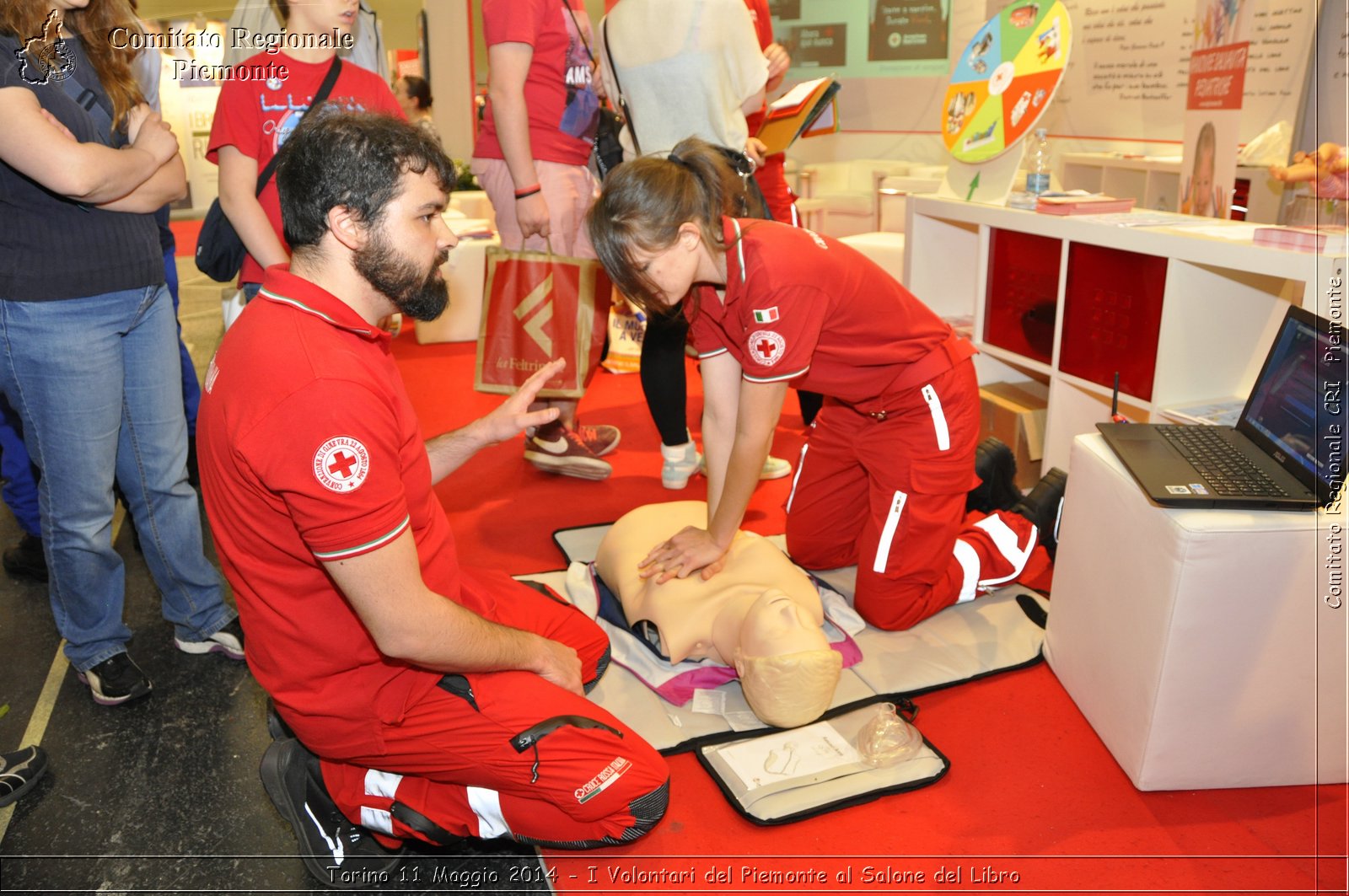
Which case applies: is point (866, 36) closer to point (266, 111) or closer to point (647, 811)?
point (266, 111)

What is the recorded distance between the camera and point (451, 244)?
157cm

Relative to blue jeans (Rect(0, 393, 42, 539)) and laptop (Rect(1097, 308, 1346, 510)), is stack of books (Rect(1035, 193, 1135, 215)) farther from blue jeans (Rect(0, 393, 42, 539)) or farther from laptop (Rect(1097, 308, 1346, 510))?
blue jeans (Rect(0, 393, 42, 539))

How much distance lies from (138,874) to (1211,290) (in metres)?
2.75

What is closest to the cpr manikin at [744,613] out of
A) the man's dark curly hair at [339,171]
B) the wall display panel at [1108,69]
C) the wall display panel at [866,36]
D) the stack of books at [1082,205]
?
the man's dark curly hair at [339,171]

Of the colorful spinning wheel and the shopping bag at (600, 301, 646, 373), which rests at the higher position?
the colorful spinning wheel

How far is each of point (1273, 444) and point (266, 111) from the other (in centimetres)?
225

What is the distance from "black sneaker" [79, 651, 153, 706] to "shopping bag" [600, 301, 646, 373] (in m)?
2.79

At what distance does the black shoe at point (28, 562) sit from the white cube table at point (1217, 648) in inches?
109

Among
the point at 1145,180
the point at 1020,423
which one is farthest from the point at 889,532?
the point at 1145,180

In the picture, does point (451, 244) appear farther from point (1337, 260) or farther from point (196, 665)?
point (1337, 260)

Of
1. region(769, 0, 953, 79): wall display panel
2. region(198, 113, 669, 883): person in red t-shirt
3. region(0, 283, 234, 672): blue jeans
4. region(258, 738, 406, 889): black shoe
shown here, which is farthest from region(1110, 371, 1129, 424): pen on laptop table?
region(769, 0, 953, 79): wall display panel

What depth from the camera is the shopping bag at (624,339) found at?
474 centimetres

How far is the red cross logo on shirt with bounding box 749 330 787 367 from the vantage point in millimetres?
2076

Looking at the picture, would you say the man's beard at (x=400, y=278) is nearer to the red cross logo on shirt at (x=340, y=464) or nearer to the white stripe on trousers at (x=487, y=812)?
the red cross logo on shirt at (x=340, y=464)
